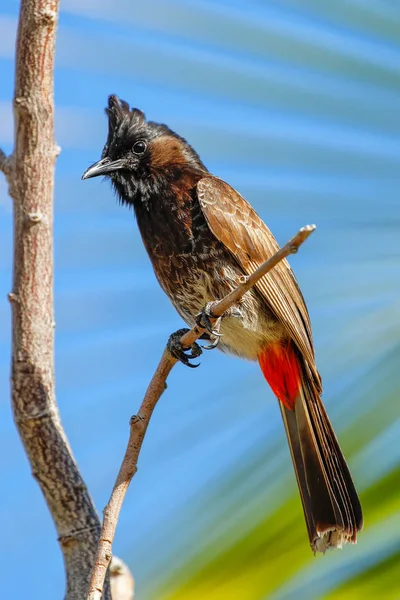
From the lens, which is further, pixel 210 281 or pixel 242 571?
pixel 210 281

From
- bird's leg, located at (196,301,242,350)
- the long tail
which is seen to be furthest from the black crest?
the long tail

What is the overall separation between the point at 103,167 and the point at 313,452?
1.50m

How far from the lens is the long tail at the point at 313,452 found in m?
2.91

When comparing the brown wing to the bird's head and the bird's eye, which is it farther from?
the bird's eye

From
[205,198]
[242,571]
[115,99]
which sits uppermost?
[115,99]

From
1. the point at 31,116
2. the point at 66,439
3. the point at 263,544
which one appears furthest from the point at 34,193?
the point at 263,544

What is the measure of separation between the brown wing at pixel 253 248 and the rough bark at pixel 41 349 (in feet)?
3.10

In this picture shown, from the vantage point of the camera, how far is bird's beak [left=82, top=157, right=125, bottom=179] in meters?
3.27

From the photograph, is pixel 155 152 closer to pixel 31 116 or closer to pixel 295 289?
pixel 295 289

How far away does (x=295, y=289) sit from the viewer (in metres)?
3.23

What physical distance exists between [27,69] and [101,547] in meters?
1.30

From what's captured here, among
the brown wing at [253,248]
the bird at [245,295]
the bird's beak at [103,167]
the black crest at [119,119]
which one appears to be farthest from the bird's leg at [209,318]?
the black crest at [119,119]

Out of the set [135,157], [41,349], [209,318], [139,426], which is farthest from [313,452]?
[135,157]

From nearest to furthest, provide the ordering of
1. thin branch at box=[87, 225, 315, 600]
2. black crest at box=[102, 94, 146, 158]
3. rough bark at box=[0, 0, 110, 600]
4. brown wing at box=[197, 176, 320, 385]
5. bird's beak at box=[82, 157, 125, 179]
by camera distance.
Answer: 1. thin branch at box=[87, 225, 315, 600]
2. rough bark at box=[0, 0, 110, 600]
3. brown wing at box=[197, 176, 320, 385]
4. bird's beak at box=[82, 157, 125, 179]
5. black crest at box=[102, 94, 146, 158]
